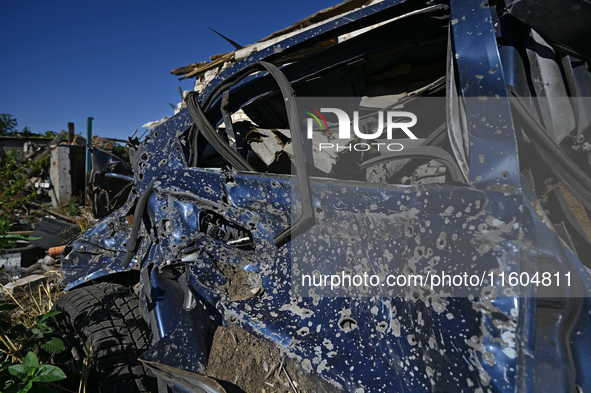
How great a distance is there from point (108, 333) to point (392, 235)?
Answer: 169 centimetres

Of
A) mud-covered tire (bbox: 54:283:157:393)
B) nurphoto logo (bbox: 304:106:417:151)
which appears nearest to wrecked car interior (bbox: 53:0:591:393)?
mud-covered tire (bbox: 54:283:157:393)

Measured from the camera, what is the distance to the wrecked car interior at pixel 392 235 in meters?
1.00

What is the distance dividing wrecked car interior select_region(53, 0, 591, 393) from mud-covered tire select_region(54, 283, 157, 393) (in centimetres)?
1

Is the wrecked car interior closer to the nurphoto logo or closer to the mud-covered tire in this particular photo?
the mud-covered tire

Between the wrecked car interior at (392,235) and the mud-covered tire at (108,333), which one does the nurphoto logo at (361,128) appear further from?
the mud-covered tire at (108,333)

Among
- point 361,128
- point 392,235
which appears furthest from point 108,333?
point 361,128

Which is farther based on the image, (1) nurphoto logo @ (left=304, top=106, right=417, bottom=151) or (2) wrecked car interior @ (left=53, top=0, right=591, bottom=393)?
(1) nurphoto logo @ (left=304, top=106, right=417, bottom=151)

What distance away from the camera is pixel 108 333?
1.84 meters

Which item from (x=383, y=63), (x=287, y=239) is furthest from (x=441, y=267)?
(x=383, y=63)

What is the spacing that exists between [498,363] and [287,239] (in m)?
0.87

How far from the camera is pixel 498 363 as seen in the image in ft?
3.09

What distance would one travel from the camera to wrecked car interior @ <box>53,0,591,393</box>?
1.00 metres

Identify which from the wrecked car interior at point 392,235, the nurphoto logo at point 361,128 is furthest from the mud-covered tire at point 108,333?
the nurphoto logo at point 361,128

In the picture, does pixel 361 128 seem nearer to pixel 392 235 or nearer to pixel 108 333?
pixel 392 235
